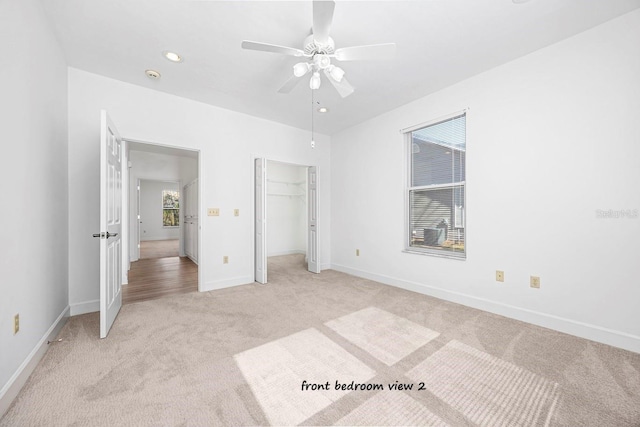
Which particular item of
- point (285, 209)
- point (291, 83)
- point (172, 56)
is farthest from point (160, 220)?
point (291, 83)

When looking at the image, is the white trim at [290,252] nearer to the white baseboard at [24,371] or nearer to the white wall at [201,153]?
the white wall at [201,153]

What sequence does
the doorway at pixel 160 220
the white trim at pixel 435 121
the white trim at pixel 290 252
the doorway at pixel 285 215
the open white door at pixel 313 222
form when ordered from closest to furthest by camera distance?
the white trim at pixel 435 121 < the doorway at pixel 160 220 < the open white door at pixel 313 222 < the doorway at pixel 285 215 < the white trim at pixel 290 252

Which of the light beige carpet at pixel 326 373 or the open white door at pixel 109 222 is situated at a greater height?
the open white door at pixel 109 222

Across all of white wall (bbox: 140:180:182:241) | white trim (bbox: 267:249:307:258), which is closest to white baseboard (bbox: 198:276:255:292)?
white trim (bbox: 267:249:307:258)

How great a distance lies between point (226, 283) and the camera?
3.81m

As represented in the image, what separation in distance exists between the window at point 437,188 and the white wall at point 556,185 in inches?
6.3

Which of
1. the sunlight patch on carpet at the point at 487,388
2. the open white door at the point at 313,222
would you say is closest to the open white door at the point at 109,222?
the sunlight patch on carpet at the point at 487,388

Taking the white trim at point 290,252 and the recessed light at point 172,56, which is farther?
the white trim at point 290,252

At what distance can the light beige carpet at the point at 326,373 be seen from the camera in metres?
1.37

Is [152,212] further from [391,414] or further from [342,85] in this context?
[391,414]

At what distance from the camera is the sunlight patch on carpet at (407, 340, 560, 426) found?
1.38 metres

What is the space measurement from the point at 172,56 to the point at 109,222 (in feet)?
5.88

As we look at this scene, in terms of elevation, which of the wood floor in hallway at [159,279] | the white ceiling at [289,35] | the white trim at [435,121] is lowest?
the wood floor in hallway at [159,279]

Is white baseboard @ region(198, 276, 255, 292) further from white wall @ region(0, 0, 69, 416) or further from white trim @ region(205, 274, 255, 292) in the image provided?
white wall @ region(0, 0, 69, 416)
